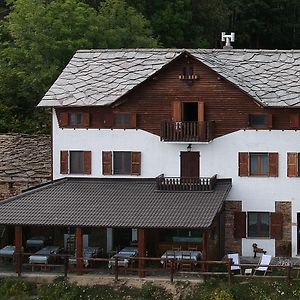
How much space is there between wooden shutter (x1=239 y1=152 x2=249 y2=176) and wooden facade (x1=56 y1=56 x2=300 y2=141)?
120cm

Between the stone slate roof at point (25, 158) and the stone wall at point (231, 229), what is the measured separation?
9174 mm

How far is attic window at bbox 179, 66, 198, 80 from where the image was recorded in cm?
3978

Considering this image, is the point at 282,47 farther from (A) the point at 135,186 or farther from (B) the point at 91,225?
(B) the point at 91,225

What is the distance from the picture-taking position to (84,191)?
3909 cm

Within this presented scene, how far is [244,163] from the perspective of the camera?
39.5m

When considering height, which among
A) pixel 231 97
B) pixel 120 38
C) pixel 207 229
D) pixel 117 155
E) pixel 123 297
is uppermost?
pixel 120 38

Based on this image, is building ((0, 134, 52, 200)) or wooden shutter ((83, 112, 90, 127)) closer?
wooden shutter ((83, 112, 90, 127))

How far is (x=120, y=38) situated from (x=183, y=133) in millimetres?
21392

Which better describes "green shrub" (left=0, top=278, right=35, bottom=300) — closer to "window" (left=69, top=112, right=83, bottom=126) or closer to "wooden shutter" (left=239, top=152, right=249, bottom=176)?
"window" (left=69, top=112, right=83, bottom=126)

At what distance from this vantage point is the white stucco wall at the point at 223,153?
39.2 m

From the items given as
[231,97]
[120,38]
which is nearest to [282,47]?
[120,38]

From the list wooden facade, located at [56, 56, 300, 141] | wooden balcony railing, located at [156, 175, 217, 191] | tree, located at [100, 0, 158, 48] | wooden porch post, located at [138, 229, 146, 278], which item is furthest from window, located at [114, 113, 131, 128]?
tree, located at [100, 0, 158, 48]

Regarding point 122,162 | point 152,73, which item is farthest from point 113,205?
point 152,73

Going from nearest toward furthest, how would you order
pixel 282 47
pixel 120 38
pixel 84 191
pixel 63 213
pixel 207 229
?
pixel 207 229
pixel 63 213
pixel 84 191
pixel 120 38
pixel 282 47
